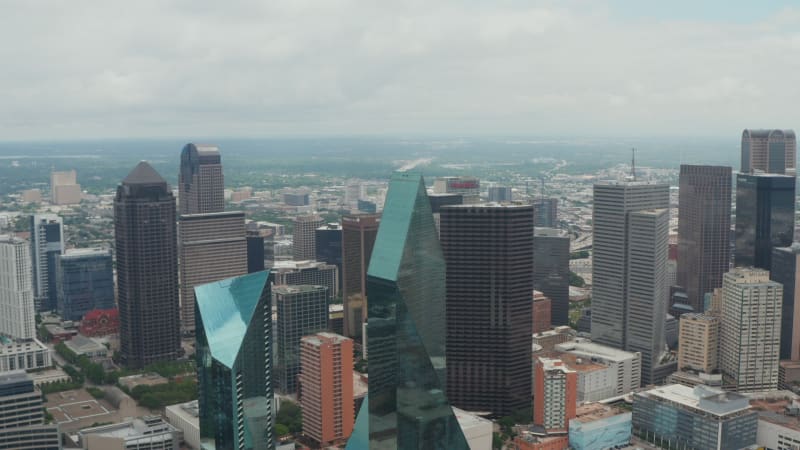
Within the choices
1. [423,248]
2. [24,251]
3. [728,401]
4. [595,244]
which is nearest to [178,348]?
[24,251]

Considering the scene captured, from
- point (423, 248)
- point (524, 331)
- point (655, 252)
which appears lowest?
point (524, 331)

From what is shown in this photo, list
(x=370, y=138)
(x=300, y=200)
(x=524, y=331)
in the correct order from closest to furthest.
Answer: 1. (x=524, y=331)
2. (x=370, y=138)
3. (x=300, y=200)

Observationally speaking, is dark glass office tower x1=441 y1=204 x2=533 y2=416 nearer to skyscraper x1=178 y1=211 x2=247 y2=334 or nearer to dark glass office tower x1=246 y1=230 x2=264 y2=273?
skyscraper x1=178 y1=211 x2=247 y2=334

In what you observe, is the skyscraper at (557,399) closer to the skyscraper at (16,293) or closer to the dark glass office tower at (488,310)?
the dark glass office tower at (488,310)

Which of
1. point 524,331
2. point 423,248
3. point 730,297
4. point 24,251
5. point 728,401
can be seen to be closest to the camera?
point 423,248

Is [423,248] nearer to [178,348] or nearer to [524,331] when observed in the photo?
[524,331]

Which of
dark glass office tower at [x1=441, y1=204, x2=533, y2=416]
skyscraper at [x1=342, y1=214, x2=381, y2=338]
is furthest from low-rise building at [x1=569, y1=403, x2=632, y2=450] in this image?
skyscraper at [x1=342, y1=214, x2=381, y2=338]
